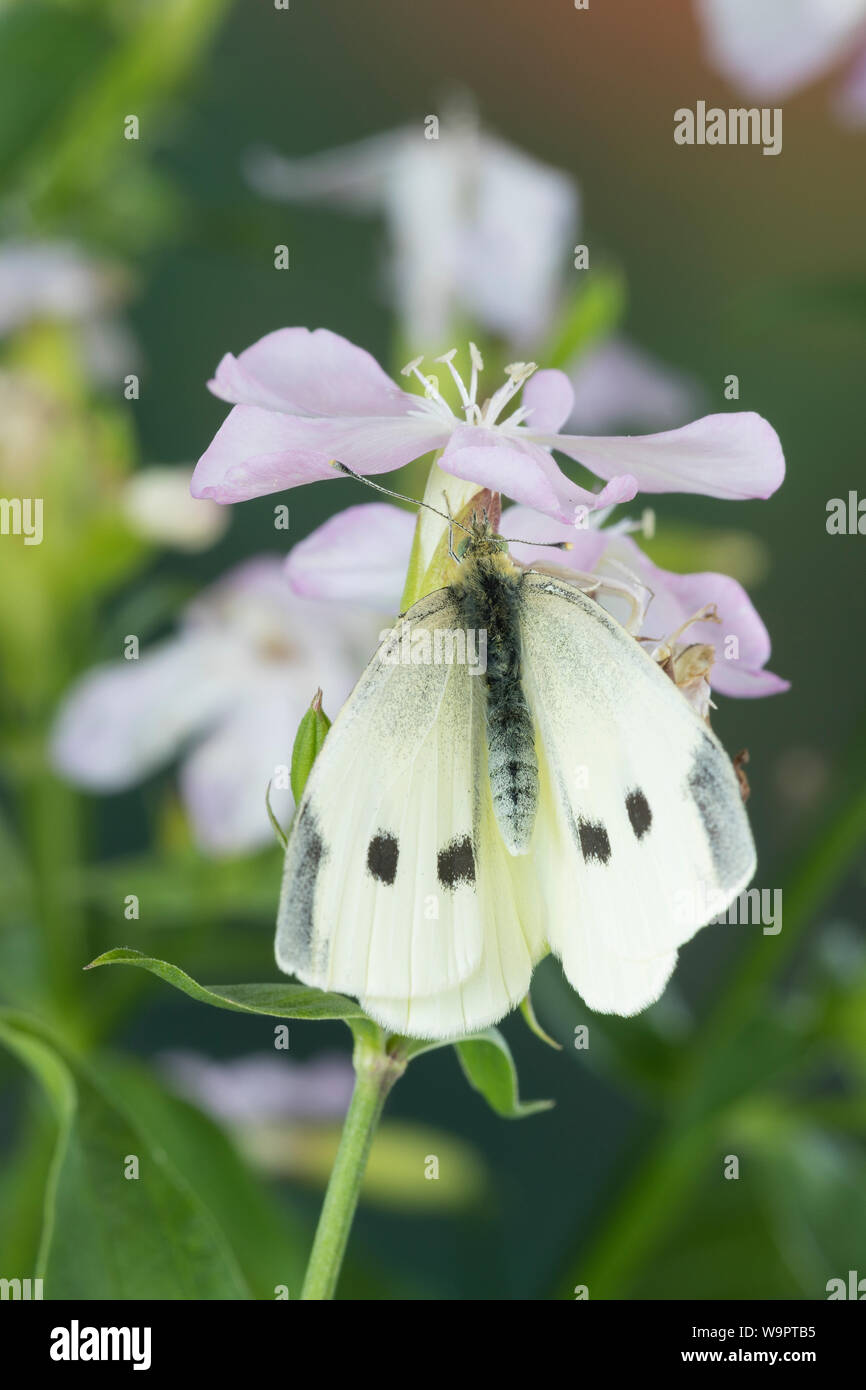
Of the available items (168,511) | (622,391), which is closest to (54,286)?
(168,511)

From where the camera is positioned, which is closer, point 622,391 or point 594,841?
point 594,841

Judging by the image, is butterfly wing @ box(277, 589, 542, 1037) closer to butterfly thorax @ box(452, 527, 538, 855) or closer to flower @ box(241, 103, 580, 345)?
butterfly thorax @ box(452, 527, 538, 855)

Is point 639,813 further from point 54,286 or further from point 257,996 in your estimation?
point 54,286

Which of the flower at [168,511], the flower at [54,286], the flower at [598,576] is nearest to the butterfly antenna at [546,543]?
the flower at [598,576]

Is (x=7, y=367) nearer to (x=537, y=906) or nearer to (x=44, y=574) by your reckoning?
(x=44, y=574)

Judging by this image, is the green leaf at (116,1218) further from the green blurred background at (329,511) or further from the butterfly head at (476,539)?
the butterfly head at (476,539)

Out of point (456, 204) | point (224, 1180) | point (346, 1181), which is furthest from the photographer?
point (456, 204)

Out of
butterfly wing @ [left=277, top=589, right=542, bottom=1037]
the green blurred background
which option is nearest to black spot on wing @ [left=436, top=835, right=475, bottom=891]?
butterfly wing @ [left=277, top=589, right=542, bottom=1037]
